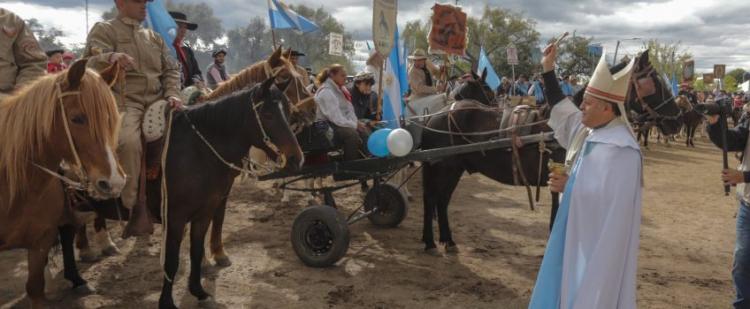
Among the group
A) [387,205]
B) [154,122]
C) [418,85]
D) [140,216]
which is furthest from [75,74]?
[418,85]

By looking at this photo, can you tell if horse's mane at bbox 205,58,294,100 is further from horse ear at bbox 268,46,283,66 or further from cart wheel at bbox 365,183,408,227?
cart wheel at bbox 365,183,408,227

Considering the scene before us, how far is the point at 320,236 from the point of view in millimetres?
5738

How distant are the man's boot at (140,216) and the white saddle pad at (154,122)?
0.19 metres

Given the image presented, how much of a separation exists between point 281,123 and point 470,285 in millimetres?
2596

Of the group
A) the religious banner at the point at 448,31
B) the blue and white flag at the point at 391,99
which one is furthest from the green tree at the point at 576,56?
the blue and white flag at the point at 391,99

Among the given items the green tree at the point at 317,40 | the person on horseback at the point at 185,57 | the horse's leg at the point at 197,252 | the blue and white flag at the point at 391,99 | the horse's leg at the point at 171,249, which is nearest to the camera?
the horse's leg at the point at 171,249

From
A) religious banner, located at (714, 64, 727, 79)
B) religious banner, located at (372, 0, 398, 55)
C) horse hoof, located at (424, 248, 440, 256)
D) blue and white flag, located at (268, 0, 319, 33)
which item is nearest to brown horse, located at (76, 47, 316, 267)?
religious banner, located at (372, 0, 398, 55)

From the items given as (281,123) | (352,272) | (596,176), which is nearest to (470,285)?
(352,272)

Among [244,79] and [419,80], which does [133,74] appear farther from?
[419,80]

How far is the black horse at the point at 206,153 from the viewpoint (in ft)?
13.9

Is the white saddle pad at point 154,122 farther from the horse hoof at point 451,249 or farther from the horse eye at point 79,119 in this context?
the horse hoof at point 451,249

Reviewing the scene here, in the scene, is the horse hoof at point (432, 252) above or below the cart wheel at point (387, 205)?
below

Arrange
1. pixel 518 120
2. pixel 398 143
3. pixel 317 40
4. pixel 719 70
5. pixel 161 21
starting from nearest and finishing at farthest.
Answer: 1. pixel 398 143
2. pixel 518 120
3. pixel 161 21
4. pixel 719 70
5. pixel 317 40

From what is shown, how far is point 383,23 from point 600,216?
4614 mm
